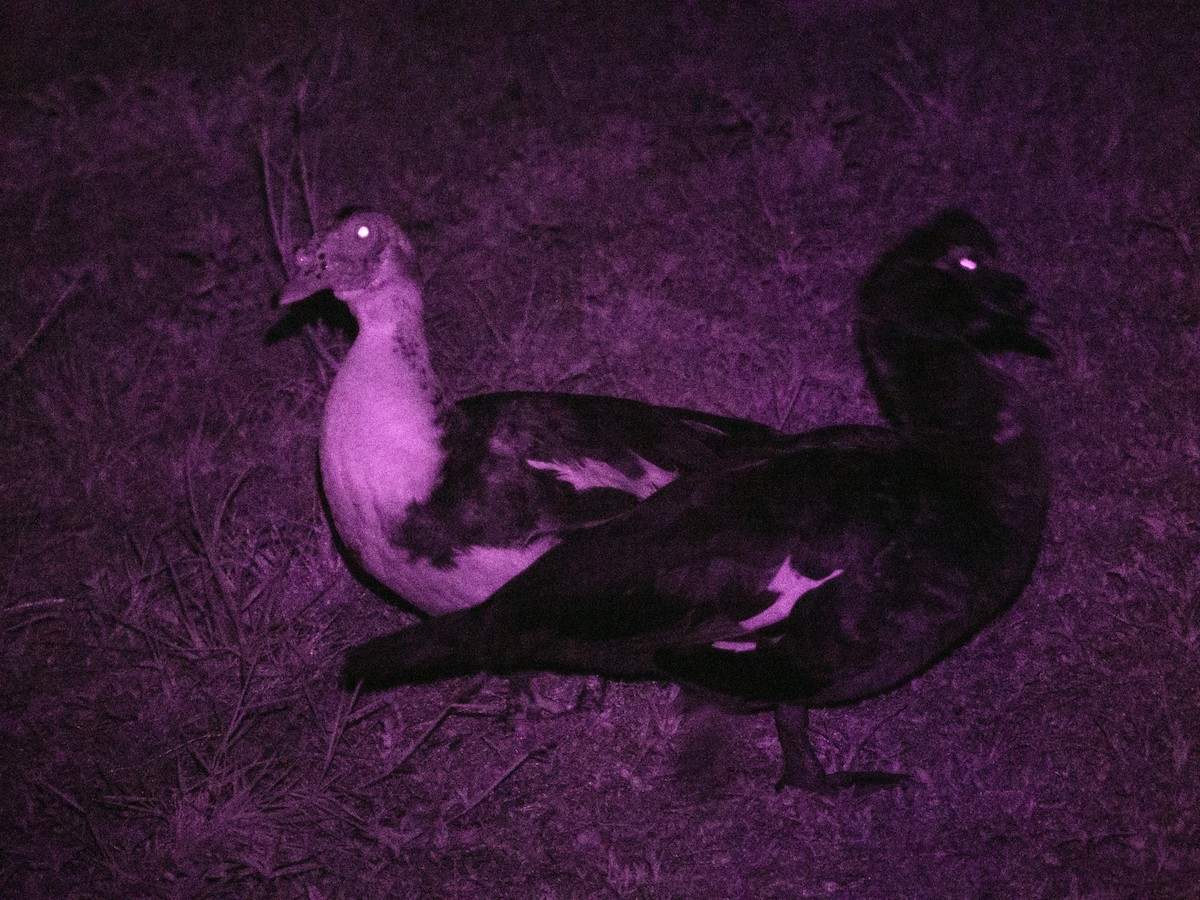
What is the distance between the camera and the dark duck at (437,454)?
3557 millimetres

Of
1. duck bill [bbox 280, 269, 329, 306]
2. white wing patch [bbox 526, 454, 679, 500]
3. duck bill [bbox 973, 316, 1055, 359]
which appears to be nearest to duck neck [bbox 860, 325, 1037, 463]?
duck bill [bbox 973, 316, 1055, 359]

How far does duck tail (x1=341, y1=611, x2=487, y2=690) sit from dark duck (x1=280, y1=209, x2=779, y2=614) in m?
0.22

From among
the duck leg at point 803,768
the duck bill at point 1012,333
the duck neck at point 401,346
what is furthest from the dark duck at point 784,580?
the duck neck at point 401,346

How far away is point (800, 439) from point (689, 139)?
2870 mm

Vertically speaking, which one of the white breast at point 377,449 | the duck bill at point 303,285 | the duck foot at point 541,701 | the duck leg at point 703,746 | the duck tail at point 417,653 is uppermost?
the duck bill at point 303,285

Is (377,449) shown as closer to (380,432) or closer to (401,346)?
(380,432)

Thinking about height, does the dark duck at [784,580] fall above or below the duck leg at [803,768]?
above

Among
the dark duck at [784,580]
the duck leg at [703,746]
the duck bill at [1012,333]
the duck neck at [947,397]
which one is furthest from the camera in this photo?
the duck bill at [1012,333]

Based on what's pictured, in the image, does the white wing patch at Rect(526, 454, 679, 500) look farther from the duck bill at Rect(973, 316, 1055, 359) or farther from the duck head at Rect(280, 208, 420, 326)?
the duck bill at Rect(973, 316, 1055, 359)

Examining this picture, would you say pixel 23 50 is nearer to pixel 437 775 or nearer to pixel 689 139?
pixel 689 139

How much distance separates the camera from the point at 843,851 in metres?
3.62

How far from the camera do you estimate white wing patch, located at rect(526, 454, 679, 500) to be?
144 inches

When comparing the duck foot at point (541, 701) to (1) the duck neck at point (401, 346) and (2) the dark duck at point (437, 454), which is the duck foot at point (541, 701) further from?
(1) the duck neck at point (401, 346)

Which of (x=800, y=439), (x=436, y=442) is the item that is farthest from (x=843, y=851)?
(x=436, y=442)
